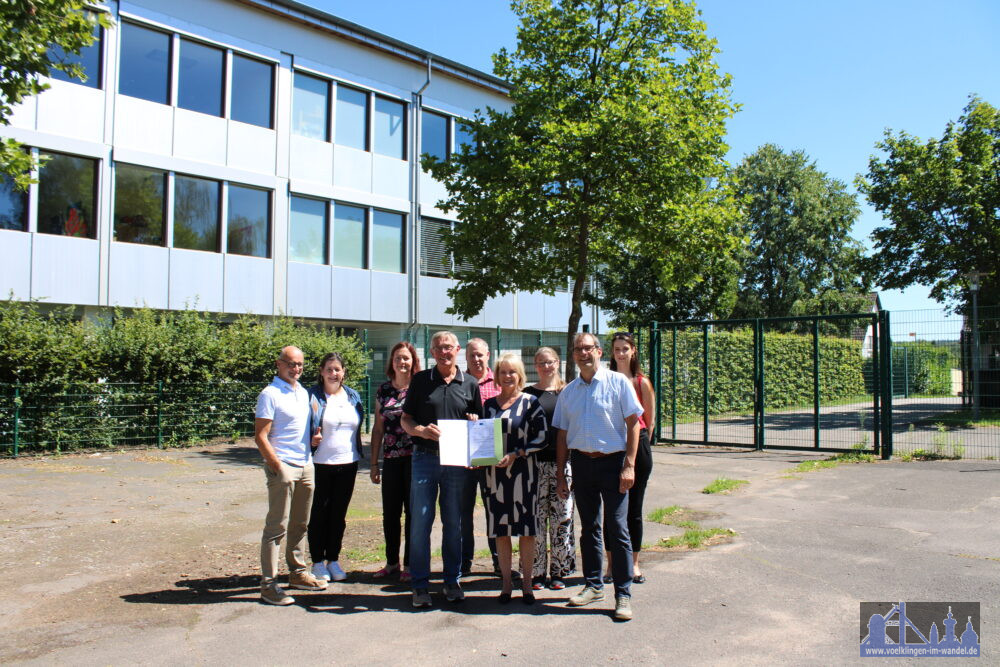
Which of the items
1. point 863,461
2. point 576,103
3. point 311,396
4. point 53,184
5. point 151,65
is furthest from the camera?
point 151,65

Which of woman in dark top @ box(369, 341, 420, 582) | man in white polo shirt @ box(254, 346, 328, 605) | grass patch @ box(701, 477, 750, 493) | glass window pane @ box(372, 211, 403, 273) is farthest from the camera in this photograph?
glass window pane @ box(372, 211, 403, 273)

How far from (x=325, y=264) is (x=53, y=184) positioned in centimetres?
680

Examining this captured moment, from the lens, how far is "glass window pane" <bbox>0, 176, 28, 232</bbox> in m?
15.7

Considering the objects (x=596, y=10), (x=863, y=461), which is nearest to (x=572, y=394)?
(x=863, y=461)

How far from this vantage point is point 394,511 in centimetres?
596

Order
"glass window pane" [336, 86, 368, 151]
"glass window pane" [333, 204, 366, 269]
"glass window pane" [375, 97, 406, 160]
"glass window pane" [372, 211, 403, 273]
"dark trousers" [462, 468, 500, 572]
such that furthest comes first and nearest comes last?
"glass window pane" [375, 97, 406, 160]
"glass window pane" [372, 211, 403, 273]
"glass window pane" [336, 86, 368, 151]
"glass window pane" [333, 204, 366, 269]
"dark trousers" [462, 468, 500, 572]

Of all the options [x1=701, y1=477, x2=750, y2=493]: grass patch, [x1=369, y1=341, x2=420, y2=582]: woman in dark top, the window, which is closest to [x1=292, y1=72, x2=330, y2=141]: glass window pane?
the window

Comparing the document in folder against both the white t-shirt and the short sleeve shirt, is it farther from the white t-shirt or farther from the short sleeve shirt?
the white t-shirt

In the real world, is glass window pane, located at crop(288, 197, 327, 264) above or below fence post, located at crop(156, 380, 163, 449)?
above

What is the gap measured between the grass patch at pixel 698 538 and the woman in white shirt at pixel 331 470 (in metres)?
2.89

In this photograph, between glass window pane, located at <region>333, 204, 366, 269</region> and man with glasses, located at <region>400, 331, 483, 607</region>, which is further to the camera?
glass window pane, located at <region>333, 204, 366, 269</region>

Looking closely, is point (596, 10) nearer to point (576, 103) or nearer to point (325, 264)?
point (576, 103)

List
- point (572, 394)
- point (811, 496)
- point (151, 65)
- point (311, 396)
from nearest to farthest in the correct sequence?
point (572, 394) < point (311, 396) < point (811, 496) < point (151, 65)

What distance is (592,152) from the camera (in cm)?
1236
